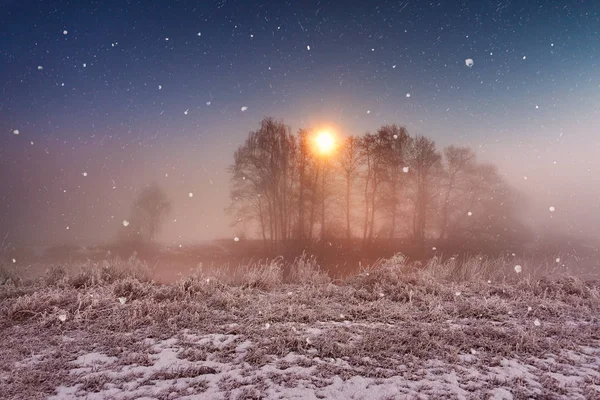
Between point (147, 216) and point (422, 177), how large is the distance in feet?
103

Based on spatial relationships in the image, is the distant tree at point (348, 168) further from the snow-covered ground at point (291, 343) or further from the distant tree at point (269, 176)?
the snow-covered ground at point (291, 343)

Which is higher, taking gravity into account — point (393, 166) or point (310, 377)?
point (393, 166)

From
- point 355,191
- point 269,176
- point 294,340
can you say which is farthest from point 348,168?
point 294,340

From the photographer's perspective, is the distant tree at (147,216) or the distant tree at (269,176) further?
the distant tree at (147,216)

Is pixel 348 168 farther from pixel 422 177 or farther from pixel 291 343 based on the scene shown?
pixel 291 343

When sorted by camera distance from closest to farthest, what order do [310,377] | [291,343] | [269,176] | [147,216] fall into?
[310,377] → [291,343] → [269,176] → [147,216]

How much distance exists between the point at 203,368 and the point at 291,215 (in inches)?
975

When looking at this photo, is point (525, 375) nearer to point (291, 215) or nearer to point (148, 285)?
point (148, 285)

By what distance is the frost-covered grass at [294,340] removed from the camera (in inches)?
188

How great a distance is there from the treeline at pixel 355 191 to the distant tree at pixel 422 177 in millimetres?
84

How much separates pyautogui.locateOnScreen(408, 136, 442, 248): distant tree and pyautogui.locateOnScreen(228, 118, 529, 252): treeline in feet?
0.27

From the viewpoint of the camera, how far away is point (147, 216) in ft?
137

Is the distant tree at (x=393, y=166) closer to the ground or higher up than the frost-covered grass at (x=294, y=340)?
higher up

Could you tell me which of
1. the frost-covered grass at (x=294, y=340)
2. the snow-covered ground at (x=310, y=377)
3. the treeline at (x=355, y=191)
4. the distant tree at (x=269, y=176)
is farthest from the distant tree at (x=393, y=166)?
the snow-covered ground at (x=310, y=377)
